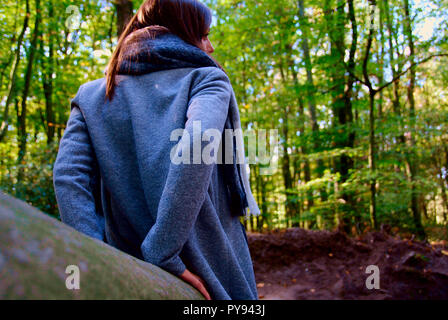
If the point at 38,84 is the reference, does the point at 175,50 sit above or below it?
below

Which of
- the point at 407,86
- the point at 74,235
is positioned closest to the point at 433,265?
the point at 74,235

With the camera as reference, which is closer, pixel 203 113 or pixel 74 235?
pixel 74 235

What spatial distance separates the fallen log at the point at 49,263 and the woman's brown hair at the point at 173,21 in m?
0.95

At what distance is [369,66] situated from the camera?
6.77m

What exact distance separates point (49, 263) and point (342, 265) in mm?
5163

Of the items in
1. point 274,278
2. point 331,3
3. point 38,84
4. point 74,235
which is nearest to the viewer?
point 74,235

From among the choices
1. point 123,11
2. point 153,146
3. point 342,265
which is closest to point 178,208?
point 153,146

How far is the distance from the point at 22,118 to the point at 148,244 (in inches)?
525

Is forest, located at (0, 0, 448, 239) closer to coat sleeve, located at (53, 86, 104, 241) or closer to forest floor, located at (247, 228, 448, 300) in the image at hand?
forest floor, located at (247, 228, 448, 300)

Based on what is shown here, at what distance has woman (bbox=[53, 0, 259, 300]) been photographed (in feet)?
3.36

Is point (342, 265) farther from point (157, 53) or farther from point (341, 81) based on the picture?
point (157, 53)

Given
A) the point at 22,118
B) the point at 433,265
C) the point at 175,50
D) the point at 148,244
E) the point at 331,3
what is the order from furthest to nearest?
1. the point at 22,118
2. the point at 331,3
3. the point at 433,265
4. the point at 175,50
5. the point at 148,244

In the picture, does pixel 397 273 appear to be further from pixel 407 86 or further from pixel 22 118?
pixel 22 118

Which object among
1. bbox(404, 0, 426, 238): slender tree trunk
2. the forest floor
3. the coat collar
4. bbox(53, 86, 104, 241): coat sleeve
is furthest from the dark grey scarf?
bbox(404, 0, 426, 238): slender tree trunk
